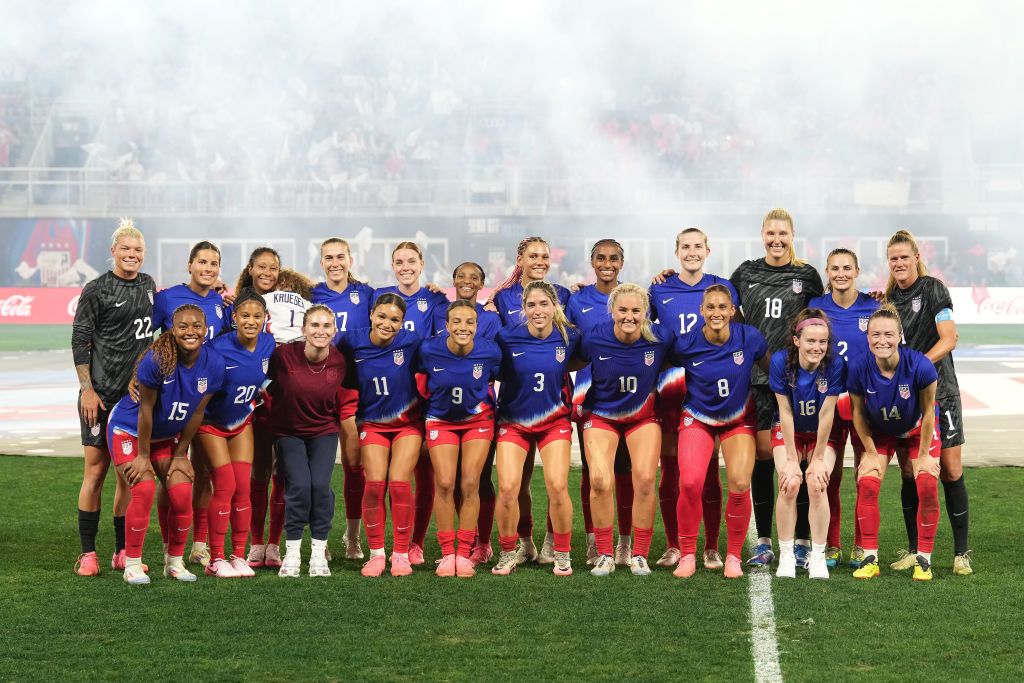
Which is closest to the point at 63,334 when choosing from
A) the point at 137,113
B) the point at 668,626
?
the point at 137,113

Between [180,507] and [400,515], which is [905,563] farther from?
[180,507]

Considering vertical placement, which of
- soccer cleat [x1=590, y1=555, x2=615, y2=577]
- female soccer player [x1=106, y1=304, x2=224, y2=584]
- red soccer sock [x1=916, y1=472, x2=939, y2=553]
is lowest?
soccer cleat [x1=590, y1=555, x2=615, y2=577]

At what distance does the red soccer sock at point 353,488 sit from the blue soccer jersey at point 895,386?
101 inches

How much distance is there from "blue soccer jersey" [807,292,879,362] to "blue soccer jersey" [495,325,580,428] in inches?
50.4

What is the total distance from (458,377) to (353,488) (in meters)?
0.93

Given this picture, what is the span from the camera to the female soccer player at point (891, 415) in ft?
20.0

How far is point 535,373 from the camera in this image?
645cm

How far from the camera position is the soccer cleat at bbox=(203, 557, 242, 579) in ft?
20.4

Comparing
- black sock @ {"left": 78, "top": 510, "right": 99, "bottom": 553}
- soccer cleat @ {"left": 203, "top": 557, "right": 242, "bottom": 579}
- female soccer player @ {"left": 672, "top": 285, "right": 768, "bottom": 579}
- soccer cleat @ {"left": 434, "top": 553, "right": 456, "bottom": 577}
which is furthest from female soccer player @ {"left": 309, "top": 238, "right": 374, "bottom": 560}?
female soccer player @ {"left": 672, "top": 285, "right": 768, "bottom": 579}

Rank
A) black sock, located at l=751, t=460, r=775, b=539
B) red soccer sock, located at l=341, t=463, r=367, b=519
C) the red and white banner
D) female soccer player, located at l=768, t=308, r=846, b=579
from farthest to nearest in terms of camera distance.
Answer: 1. the red and white banner
2. red soccer sock, located at l=341, t=463, r=367, b=519
3. black sock, located at l=751, t=460, r=775, b=539
4. female soccer player, located at l=768, t=308, r=846, b=579

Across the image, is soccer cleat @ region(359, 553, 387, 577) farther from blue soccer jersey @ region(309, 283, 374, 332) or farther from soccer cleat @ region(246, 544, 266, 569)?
blue soccer jersey @ region(309, 283, 374, 332)

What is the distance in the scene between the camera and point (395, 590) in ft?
19.6

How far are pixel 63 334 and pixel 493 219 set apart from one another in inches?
374

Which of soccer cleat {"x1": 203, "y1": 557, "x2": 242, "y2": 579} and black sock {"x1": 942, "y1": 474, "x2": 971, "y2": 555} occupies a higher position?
black sock {"x1": 942, "y1": 474, "x2": 971, "y2": 555}
